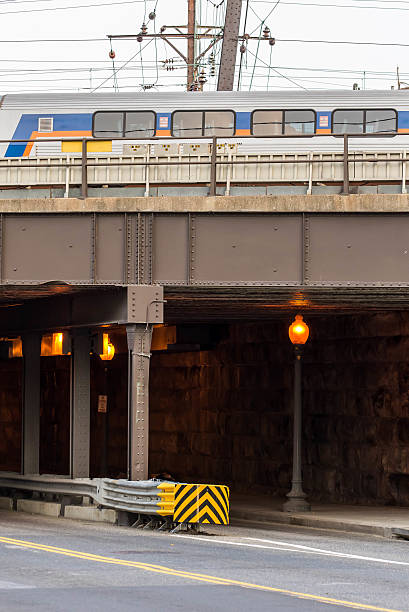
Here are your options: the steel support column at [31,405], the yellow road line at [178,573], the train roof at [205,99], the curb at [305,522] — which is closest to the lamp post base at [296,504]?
the curb at [305,522]

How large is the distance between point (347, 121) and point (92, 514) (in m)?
14.5

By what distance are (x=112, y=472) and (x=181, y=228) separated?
61.7ft

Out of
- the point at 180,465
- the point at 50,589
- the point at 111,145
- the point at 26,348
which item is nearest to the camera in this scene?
the point at 50,589

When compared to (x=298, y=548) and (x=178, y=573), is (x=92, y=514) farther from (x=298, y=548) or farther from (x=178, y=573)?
(x=178, y=573)

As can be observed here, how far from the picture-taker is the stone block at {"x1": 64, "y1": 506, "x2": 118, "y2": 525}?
22703 millimetres

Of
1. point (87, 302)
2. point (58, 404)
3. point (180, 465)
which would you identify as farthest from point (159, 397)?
point (87, 302)

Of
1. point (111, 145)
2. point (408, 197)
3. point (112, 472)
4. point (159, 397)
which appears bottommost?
point (112, 472)

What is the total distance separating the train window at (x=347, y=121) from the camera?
3173 cm

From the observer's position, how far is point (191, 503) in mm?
20500

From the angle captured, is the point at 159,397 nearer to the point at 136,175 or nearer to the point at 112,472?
the point at 112,472

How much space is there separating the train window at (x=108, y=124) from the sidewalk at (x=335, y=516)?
11619 millimetres

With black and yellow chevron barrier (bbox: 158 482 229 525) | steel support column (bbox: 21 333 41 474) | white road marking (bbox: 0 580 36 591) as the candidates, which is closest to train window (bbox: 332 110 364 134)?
steel support column (bbox: 21 333 41 474)

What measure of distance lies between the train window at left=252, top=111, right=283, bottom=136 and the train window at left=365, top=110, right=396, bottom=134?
257 centimetres

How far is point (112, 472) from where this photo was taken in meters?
40.1
